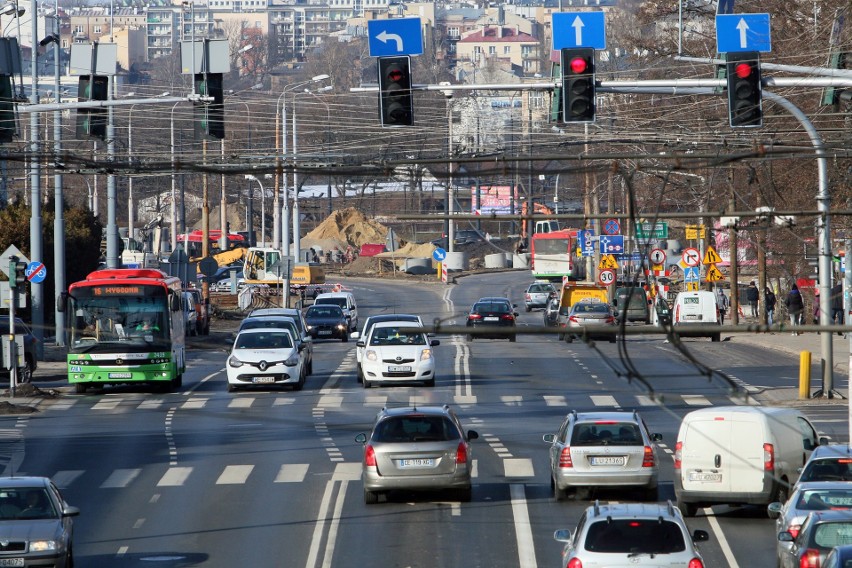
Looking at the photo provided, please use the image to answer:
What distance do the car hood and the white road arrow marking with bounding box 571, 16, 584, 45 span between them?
1069cm

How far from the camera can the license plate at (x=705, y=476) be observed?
775 inches

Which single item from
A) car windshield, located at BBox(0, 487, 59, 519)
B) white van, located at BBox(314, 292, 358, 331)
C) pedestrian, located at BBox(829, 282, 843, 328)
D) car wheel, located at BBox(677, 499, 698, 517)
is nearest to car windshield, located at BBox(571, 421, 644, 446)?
car wheel, located at BBox(677, 499, 698, 517)

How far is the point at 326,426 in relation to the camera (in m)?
29.8

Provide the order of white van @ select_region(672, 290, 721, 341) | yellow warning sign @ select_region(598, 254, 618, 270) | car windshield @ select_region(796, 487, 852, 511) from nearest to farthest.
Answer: car windshield @ select_region(796, 487, 852, 511) → white van @ select_region(672, 290, 721, 341) → yellow warning sign @ select_region(598, 254, 618, 270)

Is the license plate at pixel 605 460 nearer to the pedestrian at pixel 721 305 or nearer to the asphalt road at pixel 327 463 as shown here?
the asphalt road at pixel 327 463

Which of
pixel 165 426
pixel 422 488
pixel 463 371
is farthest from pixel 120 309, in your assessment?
pixel 422 488

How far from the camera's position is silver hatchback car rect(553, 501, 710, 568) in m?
13.9

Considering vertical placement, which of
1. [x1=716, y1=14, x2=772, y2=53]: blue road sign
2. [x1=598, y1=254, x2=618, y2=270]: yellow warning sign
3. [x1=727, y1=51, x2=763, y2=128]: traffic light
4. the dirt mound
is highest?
[x1=716, y1=14, x2=772, y2=53]: blue road sign

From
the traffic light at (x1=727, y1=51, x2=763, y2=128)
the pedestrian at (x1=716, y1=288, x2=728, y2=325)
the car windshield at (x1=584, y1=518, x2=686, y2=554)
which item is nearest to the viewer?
the car windshield at (x1=584, y1=518, x2=686, y2=554)

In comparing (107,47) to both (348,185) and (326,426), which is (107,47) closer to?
(326,426)

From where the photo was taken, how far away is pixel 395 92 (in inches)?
868

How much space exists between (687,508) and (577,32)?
7254mm

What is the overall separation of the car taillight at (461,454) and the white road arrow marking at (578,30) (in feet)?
20.8

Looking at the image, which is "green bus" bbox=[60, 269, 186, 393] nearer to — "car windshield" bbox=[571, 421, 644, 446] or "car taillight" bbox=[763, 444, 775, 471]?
"car windshield" bbox=[571, 421, 644, 446]
